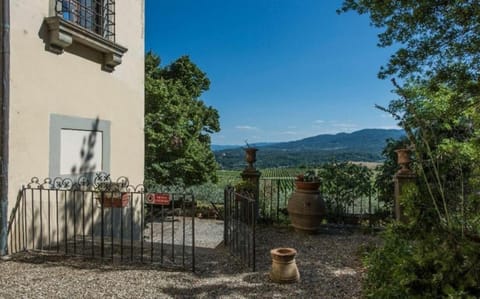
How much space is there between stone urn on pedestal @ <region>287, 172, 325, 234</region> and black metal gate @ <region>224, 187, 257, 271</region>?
1.56 metres

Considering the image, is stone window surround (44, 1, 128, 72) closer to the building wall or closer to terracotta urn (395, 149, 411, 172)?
the building wall

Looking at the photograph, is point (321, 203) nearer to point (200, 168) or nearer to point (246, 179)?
point (246, 179)

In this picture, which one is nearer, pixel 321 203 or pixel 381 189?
pixel 321 203

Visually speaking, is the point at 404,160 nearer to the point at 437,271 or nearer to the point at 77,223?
the point at 437,271

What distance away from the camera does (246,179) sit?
6.29 meters

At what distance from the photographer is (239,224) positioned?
4395 mm

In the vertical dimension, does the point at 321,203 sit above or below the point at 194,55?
below

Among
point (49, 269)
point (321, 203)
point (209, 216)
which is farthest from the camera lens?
point (209, 216)

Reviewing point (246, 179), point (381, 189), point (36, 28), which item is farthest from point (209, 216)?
point (36, 28)

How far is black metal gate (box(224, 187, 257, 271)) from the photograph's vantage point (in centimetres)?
405

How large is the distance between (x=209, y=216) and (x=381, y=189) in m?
4.40

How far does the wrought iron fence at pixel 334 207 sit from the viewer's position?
609 centimetres

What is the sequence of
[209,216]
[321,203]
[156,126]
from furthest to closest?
[156,126] < [209,216] < [321,203]

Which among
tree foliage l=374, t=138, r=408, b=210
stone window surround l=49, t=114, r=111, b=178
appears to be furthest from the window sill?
tree foliage l=374, t=138, r=408, b=210
